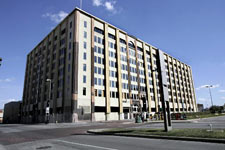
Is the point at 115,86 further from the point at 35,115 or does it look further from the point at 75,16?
the point at 35,115

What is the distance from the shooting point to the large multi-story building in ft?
125

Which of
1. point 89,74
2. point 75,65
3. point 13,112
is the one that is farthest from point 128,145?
point 13,112

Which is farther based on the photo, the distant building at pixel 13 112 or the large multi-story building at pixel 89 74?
the distant building at pixel 13 112

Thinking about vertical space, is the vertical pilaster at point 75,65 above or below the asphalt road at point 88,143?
above

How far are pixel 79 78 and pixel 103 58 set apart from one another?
1077 cm

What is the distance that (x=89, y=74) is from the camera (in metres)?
39.8

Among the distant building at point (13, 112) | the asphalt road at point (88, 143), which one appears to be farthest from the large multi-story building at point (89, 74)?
the asphalt road at point (88, 143)

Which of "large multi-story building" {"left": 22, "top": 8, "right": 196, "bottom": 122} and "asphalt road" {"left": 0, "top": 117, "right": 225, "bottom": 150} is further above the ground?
"large multi-story building" {"left": 22, "top": 8, "right": 196, "bottom": 122}

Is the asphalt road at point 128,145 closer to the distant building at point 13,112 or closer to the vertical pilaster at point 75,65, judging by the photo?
the vertical pilaster at point 75,65

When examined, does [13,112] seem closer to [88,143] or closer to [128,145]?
[88,143]

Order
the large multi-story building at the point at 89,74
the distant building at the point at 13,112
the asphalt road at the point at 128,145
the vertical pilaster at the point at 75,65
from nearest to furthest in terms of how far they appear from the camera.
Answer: the asphalt road at the point at 128,145 → the vertical pilaster at the point at 75,65 → the large multi-story building at the point at 89,74 → the distant building at the point at 13,112

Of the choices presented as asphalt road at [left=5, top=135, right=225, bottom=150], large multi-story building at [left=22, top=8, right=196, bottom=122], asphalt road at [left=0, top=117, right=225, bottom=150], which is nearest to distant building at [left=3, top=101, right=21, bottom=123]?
large multi-story building at [left=22, top=8, right=196, bottom=122]

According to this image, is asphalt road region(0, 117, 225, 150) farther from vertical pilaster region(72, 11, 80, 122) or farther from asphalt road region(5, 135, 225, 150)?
vertical pilaster region(72, 11, 80, 122)

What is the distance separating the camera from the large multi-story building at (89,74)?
38.0 metres
